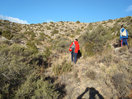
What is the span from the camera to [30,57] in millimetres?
4797

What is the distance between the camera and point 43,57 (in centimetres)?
585

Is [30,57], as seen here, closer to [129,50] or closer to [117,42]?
[129,50]

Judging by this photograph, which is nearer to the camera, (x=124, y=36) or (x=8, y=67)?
(x=8, y=67)

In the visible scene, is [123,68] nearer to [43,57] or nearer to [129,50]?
[129,50]

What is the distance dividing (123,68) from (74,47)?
3180 millimetres

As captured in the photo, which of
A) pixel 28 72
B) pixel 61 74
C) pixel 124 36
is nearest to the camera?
pixel 28 72

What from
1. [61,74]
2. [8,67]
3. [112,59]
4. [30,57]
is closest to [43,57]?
[30,57]

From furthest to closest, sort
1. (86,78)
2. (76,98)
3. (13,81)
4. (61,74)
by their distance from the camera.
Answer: (61,74)
(86,78)
(76,98)
(13,81)

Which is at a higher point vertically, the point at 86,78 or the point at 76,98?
the point at 86,78

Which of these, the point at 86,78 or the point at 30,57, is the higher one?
the point at 30,57

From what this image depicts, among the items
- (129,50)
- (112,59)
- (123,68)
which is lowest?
(123,68)

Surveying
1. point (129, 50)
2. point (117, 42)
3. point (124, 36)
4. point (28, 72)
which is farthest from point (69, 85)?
point (117, 42)

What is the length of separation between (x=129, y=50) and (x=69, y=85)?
4.25 meters

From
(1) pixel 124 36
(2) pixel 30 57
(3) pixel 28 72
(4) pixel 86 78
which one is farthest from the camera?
(1) pixel 124 36
